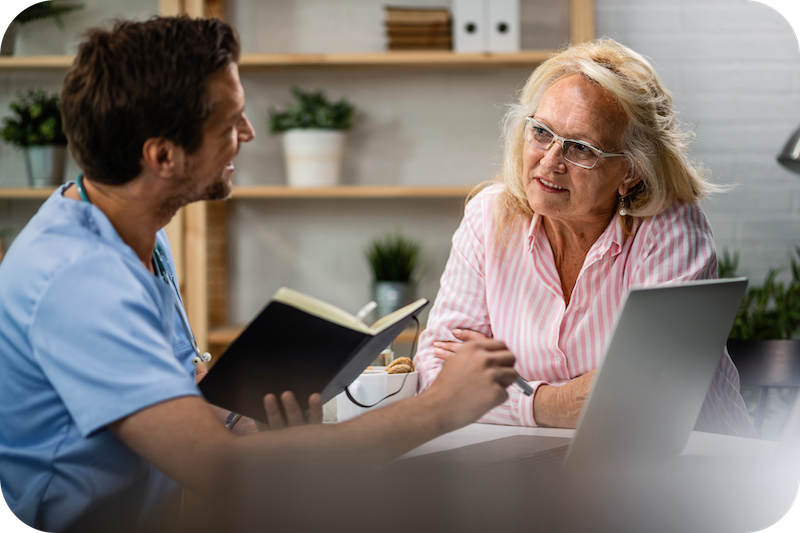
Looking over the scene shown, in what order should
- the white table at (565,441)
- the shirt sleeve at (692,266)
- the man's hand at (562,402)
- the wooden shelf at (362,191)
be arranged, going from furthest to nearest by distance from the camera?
1. the wooden shelf at (362,191)
2. the shirt sleeve at (692,266)
3. the man's hand at (562,402)
4. the white table at (565,441)

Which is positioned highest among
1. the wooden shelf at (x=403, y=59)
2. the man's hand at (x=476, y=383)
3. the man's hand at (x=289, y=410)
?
the wooden shelf at (x=403, y=59)

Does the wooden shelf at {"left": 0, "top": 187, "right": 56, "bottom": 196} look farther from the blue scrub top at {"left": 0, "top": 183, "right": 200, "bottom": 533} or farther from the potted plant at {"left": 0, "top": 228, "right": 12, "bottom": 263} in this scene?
the blue scrub top at {"left": 0, "top": 183, "right": 200, "bottom": 533}

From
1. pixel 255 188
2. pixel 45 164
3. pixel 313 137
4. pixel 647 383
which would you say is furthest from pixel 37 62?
pixel 647 383

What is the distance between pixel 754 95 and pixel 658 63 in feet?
1.27

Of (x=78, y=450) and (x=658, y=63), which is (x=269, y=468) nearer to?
(x=78, y=450)

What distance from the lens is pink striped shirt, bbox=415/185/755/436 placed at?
127 centimetres

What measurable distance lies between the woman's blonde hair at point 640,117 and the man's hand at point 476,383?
2.21 ft

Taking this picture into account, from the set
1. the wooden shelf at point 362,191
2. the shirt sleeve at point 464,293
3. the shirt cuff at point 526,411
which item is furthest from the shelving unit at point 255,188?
the shirt cuff at point 526,411

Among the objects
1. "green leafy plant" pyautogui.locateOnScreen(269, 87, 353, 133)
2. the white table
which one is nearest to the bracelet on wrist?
the white table

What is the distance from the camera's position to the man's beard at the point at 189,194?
0.87 m

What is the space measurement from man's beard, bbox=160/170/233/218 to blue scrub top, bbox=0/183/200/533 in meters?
0.09

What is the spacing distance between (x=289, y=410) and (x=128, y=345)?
9.1 inches

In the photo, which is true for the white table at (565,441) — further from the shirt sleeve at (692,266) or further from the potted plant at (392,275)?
the potted plant at (392,275)

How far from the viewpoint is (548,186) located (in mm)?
1290
